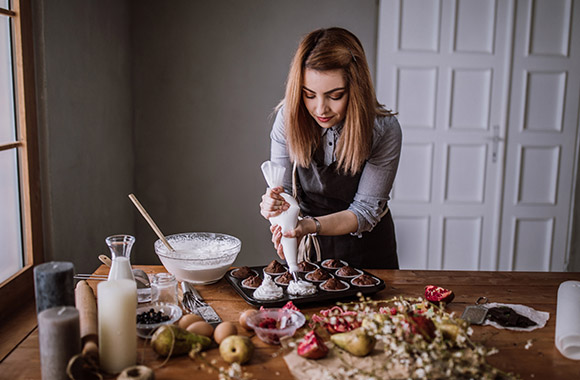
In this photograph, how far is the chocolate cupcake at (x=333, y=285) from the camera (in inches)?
65.1

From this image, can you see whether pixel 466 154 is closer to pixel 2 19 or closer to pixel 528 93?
pixel 528 93

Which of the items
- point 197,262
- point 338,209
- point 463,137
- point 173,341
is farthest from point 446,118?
point 173,341

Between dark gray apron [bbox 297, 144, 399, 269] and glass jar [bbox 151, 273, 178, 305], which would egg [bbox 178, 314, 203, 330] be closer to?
glass jar [bbox 151, 273, 178, 305]

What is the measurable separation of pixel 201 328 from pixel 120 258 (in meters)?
0.32

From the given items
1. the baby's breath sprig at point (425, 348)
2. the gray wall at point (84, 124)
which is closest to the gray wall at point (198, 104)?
the gray wall at point (84, 124)

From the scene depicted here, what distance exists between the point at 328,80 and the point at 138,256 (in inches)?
104

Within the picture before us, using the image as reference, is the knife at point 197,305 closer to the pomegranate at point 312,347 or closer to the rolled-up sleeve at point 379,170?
the pomegranate at point 312,347

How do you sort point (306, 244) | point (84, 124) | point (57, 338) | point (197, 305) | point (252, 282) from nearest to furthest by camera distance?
point (57, 338)
point (197, 305)
point (252, 282)
point (306, 244)
point (84, 124)

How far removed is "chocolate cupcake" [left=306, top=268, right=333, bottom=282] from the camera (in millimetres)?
1732

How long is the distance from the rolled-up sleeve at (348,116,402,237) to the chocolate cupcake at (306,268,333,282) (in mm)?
397

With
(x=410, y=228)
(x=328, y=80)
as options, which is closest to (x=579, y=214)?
(x=410, y=228)

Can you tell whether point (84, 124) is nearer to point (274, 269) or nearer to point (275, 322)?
point (274, 269)

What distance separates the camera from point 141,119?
3805mm

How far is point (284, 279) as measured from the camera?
5.61 feet
